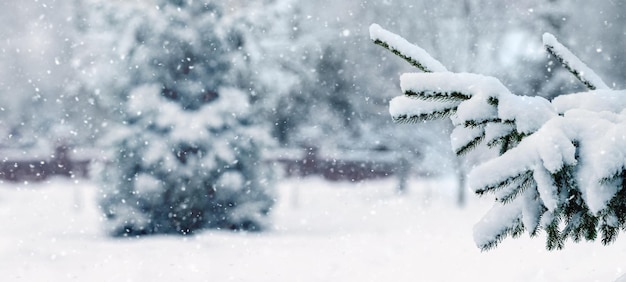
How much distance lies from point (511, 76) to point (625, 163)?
12.3 metres

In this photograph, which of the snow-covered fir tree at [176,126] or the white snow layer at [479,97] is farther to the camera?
the snow-covered fir tree at [176,126]

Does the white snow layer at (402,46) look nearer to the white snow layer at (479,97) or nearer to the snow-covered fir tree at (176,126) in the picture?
the white snow layer at (479,97)

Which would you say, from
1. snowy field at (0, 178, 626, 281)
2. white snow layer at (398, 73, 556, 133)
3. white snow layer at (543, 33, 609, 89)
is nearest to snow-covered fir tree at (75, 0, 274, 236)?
snowy field at (0, 178, 626, 281)

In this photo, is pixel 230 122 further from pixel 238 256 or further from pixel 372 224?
pixel 372 224

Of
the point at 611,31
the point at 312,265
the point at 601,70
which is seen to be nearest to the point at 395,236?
the point at 312,265

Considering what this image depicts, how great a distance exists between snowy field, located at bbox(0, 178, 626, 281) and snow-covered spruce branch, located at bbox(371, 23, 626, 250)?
19.0 ft

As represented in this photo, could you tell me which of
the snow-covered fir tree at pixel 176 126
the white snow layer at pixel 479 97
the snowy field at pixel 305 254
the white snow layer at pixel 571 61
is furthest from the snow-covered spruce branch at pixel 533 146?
the snow-covered fir tree at pixel 176 126

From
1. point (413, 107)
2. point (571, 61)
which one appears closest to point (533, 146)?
point (413, 107)

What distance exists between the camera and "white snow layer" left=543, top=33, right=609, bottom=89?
81.0 inches

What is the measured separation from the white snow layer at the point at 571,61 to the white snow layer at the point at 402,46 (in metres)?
0.45

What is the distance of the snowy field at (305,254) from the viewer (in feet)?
25.5

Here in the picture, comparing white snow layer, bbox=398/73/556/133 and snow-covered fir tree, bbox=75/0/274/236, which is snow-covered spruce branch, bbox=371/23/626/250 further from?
snow-covered fir tree, bbox=75/0/274/236

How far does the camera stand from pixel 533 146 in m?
1.51

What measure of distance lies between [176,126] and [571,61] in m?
8.51
